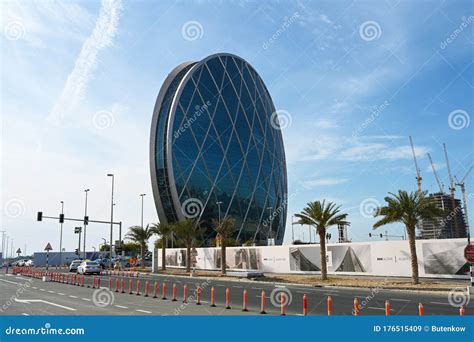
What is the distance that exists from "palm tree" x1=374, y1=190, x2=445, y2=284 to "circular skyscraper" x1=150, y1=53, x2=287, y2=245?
52.7 m

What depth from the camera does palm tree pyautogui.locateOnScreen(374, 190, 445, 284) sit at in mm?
29375

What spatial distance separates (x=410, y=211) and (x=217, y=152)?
203 feet

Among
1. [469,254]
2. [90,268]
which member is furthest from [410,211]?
[90,268]

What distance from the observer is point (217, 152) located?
292 feet

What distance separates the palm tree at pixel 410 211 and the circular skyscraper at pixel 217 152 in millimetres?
52743

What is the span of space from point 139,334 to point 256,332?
2.88 meters

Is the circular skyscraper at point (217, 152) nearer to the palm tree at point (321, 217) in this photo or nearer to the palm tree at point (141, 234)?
the palm tree at point (141, 234)

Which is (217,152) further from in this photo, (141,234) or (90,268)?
(90,268)

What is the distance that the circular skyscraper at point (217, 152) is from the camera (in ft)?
263

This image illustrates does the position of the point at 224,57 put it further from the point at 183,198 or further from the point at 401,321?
the point at 401,321

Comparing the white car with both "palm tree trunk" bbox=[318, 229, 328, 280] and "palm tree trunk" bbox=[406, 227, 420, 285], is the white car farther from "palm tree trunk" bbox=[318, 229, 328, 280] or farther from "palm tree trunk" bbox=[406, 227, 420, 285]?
"palm tree trunk" bbox=[406, 227, 420, 285]

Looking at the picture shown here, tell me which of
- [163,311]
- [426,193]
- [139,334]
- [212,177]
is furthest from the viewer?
[212,177]

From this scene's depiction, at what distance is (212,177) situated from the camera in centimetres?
8581

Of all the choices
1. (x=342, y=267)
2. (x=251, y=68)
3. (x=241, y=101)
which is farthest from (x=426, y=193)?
(x=251, y=68)
